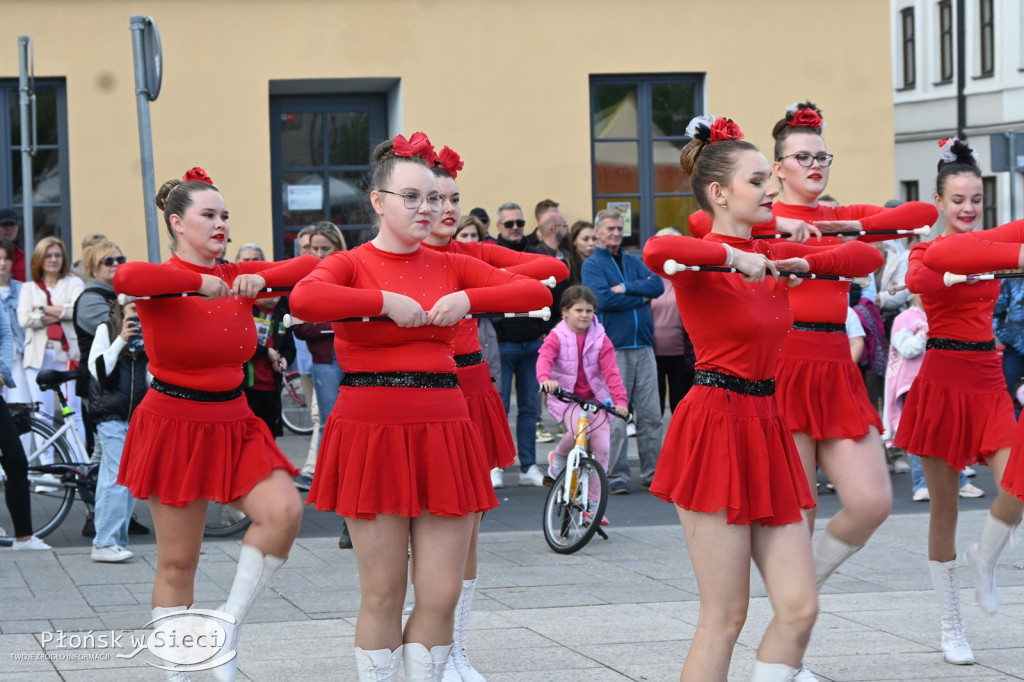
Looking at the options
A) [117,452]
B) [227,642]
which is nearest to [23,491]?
[117,452]

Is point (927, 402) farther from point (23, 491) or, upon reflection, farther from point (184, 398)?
point (23, 491)

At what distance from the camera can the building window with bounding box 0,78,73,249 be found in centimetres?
Answer: 1422

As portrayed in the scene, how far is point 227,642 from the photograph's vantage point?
5.28 metres

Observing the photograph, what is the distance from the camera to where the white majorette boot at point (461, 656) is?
5.56 m

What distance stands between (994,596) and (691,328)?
265cm

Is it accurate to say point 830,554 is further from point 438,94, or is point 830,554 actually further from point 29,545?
point 438,94

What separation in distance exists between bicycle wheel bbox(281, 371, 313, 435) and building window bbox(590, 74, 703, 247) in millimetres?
3920

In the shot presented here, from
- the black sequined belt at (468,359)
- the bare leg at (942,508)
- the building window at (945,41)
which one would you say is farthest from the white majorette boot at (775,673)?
the building window at (945,41)

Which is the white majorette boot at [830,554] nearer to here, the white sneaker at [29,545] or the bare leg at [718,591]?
the bare leg at [718,591]

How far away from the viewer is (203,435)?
213 inches

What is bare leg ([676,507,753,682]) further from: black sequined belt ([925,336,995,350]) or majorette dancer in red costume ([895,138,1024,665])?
black sequined belt ([925,336,995,350])

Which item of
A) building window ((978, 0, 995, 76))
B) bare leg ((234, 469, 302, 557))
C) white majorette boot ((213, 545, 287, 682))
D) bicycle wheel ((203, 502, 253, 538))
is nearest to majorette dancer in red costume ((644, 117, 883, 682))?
bare leg ((234, 469, 302, 557))

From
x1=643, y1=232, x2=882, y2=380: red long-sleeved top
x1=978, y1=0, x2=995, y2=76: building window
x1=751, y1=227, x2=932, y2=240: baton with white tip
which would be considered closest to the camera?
x1=643, y1=232, x2=882, y2=380: red long-sleeved top

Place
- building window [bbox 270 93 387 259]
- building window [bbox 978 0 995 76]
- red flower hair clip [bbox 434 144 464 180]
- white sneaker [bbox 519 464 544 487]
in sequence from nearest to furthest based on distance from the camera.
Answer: red flower hair clip [bbox 434 144 464 180] < white sneaker [bbox 519 464 544 487] < building window [bbox 270 93 387 259] < building window [bbox 978 0 995 76]
